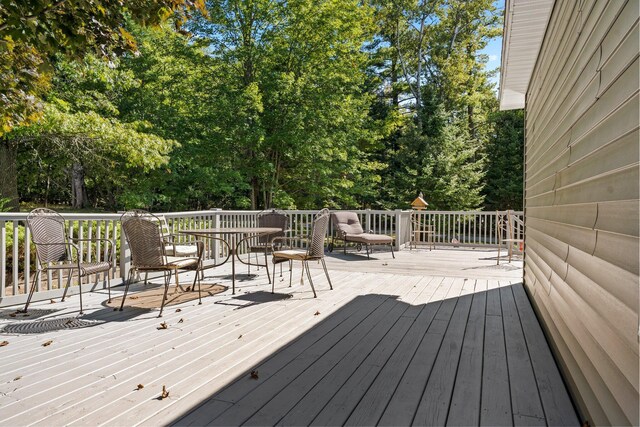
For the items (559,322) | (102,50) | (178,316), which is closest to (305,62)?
(102,50)

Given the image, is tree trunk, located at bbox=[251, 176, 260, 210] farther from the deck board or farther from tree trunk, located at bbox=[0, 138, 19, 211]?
the deck board

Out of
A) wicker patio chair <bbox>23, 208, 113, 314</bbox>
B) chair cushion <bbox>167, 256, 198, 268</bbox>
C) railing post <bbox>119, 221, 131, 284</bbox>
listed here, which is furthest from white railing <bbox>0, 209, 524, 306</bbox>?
chair cushion <bbox>167, 256, 198, 268</bbox>

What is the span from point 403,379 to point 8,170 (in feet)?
35.6

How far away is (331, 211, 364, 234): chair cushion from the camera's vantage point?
28.9 feet

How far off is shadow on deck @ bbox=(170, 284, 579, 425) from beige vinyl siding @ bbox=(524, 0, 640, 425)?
24 centimetres

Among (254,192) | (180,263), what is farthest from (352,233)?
(254,192)

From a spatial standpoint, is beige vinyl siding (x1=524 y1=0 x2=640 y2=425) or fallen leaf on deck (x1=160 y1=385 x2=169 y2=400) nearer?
beige vinyl siding (x1=524 y1=0 x2=640 y2=425)

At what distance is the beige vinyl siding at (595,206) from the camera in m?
1.39

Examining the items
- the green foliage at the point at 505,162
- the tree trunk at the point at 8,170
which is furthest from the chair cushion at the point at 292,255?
the green foliage at the point at 505,162

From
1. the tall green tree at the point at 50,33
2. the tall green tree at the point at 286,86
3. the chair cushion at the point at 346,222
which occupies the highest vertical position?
the tall green tree at the point at 286,86

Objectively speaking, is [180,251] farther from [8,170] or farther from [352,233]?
[8,170]

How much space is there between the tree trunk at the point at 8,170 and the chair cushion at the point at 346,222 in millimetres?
7477

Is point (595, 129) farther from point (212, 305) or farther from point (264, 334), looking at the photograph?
point (212, 305)

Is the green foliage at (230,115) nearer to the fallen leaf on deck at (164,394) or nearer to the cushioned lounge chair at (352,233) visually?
the cushioned lounge chair at (352,233)
